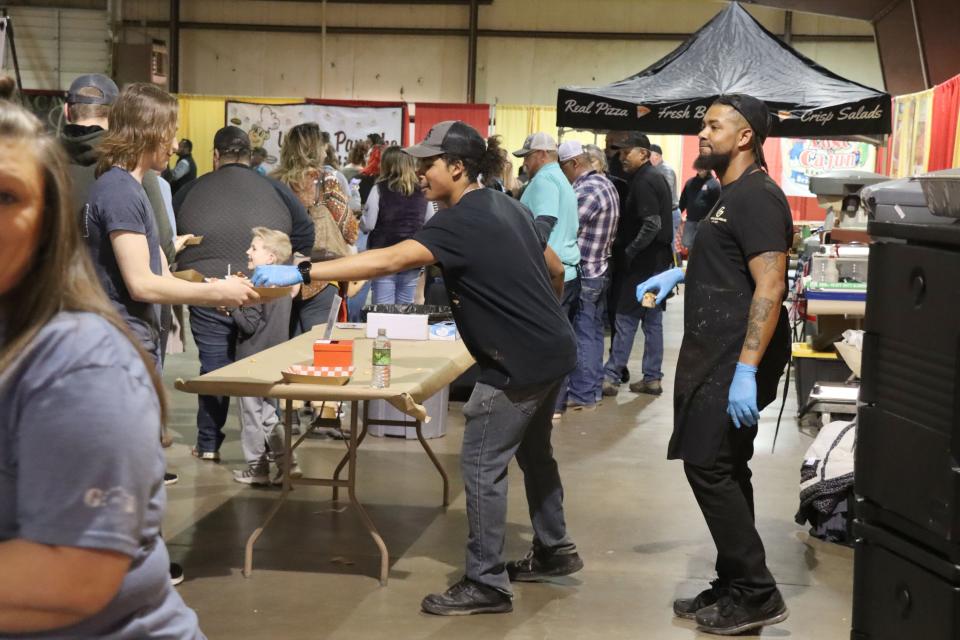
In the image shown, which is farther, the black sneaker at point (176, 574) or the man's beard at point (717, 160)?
the black sneaker at point (176, 574)

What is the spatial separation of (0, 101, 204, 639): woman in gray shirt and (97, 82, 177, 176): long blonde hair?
2557 mm

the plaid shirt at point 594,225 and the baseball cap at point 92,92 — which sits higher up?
the baseball cap at point 92,92

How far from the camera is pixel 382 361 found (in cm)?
417

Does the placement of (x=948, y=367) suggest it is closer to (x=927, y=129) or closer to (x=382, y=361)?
(x=382, y=361)

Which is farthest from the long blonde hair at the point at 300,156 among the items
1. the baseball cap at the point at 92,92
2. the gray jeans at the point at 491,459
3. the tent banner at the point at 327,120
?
the tent banner at the point at 327,120

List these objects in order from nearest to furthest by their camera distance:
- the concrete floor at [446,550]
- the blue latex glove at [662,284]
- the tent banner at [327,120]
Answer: the concrete floor at [446,550]
the blue latex glove at [662,284]
the tent banner at [327,120]

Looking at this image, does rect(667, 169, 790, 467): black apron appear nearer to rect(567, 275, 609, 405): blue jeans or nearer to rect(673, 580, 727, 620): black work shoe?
rect(673, 580, 727, 620): black work shoe

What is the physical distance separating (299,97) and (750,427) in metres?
17.9

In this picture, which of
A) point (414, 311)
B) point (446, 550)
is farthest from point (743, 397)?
point (414, 311)

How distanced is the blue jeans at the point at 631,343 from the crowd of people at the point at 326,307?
18mm

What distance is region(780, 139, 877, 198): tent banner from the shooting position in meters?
18.7

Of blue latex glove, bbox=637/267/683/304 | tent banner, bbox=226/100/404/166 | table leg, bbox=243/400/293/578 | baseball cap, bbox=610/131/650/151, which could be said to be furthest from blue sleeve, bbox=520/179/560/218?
tent banner, bbox=226/100/404/166

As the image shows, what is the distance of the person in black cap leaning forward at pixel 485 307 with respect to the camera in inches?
151

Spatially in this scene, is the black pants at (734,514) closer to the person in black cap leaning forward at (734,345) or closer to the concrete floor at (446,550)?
the person in black cap leaning forward at (734,345)
